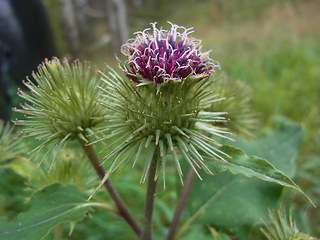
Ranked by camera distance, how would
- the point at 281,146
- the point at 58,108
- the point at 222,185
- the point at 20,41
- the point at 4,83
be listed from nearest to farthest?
the point at 58,108 → the point at 222,185 → the point at 281,146 → the point at 4,83 → the point at 20,41

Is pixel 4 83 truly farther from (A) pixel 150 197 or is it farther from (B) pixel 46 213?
(A) pixel 150 197

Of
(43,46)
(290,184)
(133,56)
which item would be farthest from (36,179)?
(43,46)

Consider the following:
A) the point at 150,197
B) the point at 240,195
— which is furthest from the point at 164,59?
the point at 240,195

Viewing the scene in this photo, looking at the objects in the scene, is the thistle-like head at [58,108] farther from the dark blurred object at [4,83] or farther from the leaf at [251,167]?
the dark blurred object at [4,83]

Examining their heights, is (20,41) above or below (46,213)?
above

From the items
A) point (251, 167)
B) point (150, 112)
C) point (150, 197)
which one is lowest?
point (150, 197)

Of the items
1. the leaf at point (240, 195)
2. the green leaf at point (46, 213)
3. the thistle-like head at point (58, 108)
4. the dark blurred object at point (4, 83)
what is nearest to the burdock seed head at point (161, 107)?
the thistle-like head at point (58, 108)

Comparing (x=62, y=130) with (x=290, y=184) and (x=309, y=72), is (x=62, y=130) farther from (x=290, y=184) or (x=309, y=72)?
(x=309, y=72)
